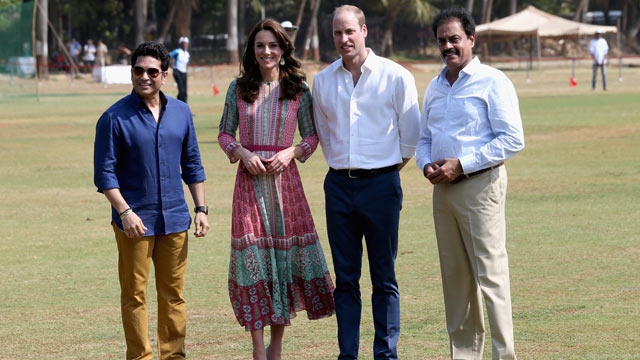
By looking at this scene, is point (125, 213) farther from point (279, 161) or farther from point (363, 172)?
point (363, 172)

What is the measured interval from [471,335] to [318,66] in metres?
51.3

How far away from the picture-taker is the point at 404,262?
32.3 feet

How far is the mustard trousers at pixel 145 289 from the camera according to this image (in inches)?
237

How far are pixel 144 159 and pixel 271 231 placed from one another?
841mm

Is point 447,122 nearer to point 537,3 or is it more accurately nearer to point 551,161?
point 551,161

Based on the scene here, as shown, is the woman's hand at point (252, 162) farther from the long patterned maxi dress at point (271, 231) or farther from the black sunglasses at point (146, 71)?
the black sunglasses at point (146, 71)

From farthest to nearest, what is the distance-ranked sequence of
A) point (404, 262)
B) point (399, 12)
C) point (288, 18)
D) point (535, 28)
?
point (399, 12)
point (288, 18)
point (535, 28)
point (404, 262)

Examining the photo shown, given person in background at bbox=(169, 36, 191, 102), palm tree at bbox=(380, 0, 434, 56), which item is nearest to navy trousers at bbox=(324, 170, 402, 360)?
person in background at bbox=(169, 36, 191, 102)

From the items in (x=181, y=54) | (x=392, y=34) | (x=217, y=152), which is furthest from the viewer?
(x=392, y=34)

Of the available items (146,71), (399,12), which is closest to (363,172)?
(146,71)

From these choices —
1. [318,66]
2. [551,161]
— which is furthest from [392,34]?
[551,161]

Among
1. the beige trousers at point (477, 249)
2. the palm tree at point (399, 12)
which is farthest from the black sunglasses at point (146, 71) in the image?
the palm tree at point (399, 12)

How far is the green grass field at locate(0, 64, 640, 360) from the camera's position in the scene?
7.15m

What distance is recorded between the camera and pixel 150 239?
19.8ft
